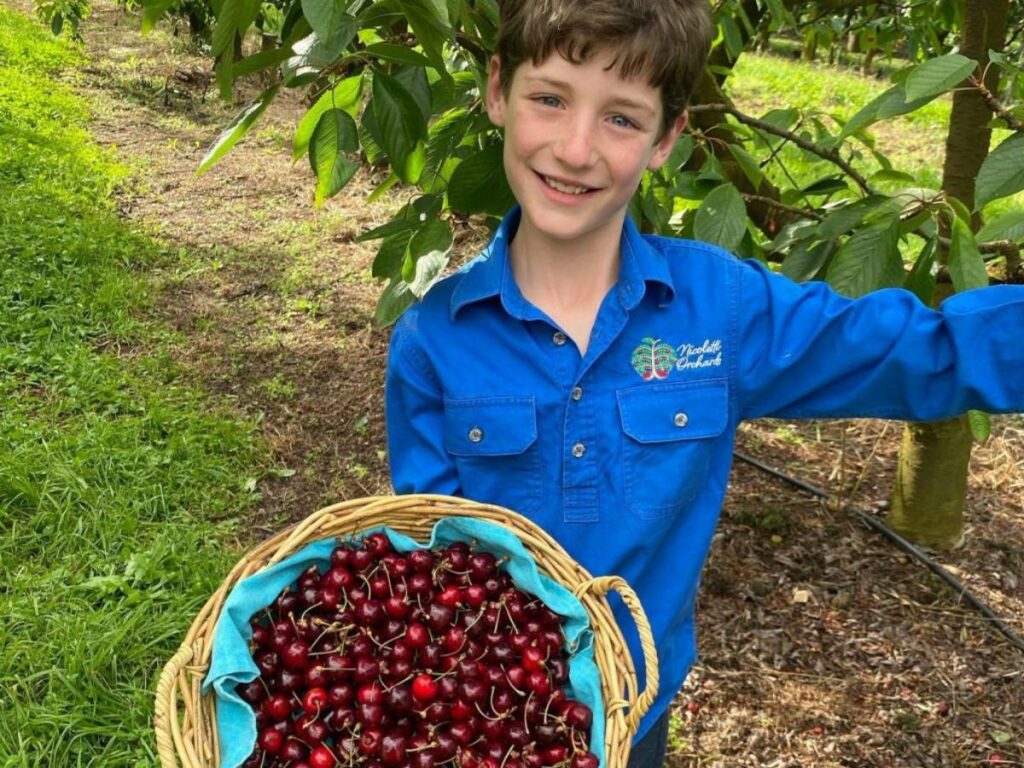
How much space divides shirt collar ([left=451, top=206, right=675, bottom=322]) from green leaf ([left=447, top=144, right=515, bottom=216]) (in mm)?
197

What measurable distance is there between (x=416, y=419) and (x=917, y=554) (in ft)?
6.16

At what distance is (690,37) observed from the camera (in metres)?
1.26

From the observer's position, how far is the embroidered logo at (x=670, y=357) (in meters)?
1.34

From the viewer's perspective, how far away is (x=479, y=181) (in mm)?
1556

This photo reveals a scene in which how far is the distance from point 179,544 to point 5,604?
480mm

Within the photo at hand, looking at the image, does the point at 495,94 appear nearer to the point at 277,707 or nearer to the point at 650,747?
Result: the point at 277,707

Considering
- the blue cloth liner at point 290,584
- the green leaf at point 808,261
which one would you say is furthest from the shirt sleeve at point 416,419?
the green leaf at point 808,261

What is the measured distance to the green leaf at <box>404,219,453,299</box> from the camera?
1.45 m

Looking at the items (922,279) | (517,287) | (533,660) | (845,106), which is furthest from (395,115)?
(845,106)

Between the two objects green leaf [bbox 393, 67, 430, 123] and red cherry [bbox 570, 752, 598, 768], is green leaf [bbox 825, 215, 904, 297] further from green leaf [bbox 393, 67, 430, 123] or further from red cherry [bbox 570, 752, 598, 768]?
red cherry [bbox 570, 752, 598, 768]

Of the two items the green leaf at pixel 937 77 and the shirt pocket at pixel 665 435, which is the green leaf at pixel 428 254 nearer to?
the shirt pocket at pixel 665 435

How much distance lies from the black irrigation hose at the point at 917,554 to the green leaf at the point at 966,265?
143 centimetres

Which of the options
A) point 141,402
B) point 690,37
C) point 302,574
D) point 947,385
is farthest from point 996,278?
point 141,402

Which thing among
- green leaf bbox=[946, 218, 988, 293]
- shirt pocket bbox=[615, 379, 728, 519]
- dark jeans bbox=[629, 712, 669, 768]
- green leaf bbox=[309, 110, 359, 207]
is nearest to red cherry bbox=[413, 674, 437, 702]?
shirt pocket bbox=[615, 379, 728, 519]
